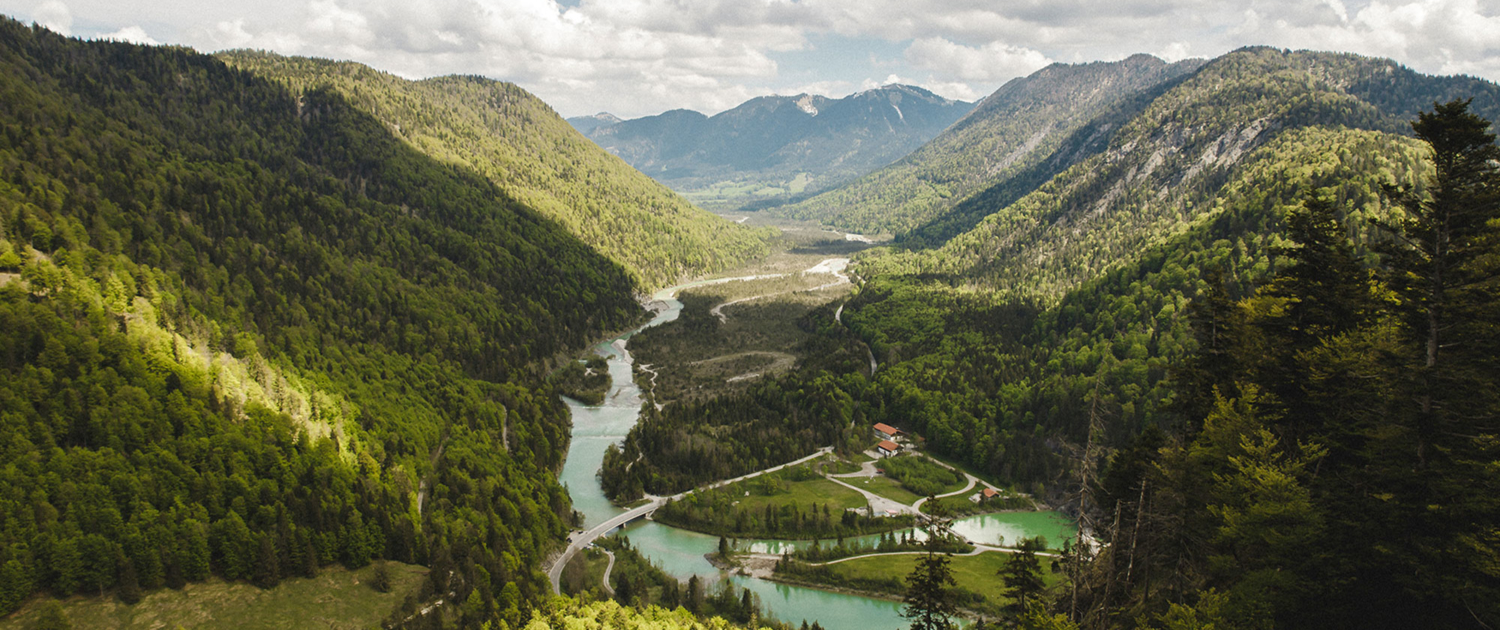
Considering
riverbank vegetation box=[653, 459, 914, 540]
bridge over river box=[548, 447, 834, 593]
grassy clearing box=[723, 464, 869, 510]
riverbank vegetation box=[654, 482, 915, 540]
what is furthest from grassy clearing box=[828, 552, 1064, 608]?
bridge over river box=[548, 447, 834, 593]

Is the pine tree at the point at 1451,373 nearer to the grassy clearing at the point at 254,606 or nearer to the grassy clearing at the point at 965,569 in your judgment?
the grassy clearing at the point at 965,569

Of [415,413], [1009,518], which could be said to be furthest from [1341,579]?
[415,413]

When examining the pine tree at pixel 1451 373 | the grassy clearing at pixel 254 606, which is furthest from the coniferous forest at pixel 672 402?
the grassy clearing at pixel 254 606

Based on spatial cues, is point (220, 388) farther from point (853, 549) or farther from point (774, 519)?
point (853, 549)

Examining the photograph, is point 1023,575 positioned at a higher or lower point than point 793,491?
higher

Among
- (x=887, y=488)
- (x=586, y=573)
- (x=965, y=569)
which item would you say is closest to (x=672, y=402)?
(x=887, y=488)

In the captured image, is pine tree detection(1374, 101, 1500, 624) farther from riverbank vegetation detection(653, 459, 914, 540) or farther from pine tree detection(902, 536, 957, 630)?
riverbank vegetation detection(653, 459, 914, 540)
